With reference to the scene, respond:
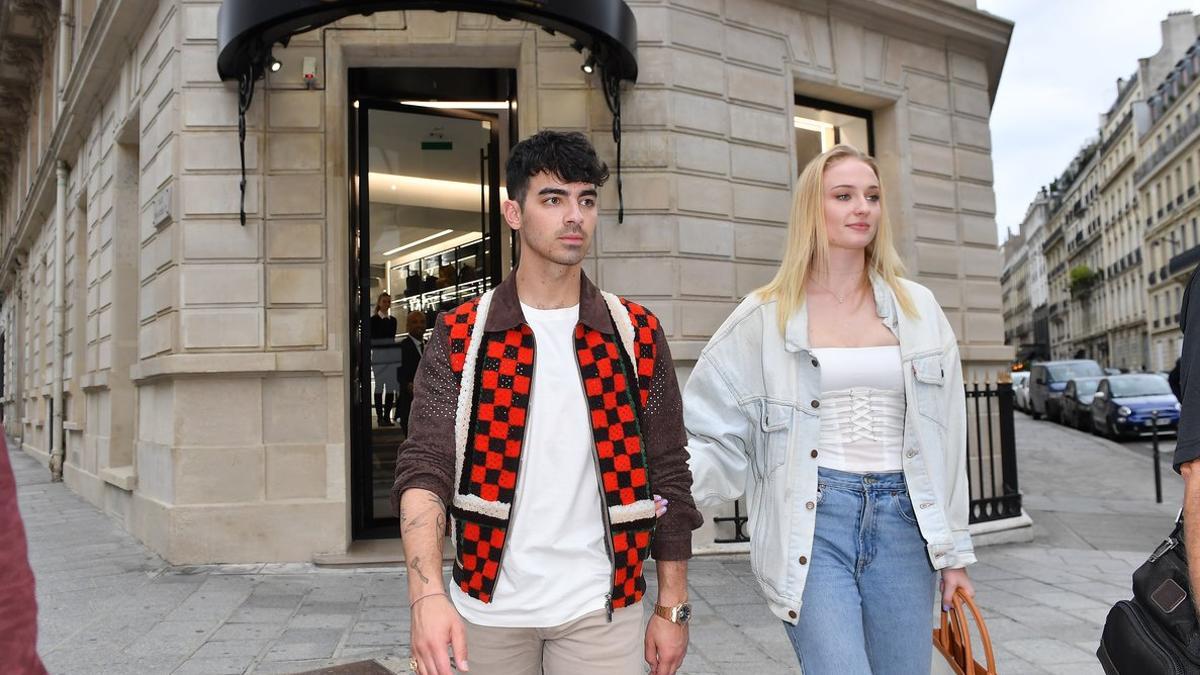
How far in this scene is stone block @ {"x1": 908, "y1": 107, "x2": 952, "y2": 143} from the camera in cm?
941

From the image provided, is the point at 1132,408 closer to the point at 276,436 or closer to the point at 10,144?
the point at 276,436

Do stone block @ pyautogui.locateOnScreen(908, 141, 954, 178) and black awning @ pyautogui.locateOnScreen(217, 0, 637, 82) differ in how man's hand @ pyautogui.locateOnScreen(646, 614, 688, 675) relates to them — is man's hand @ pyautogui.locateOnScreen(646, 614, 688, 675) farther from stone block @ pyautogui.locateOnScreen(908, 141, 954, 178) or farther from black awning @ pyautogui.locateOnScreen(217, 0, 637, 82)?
stone block @ pyautogui.locateOnScreen(908, 141, 954, 178)

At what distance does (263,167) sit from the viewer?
718cm

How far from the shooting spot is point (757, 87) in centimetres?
815

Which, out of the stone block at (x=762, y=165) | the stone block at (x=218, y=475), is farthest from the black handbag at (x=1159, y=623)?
the stone block at (x=218, y=475)

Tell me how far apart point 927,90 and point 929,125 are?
405mm

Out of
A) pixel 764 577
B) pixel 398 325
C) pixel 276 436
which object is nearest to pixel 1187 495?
pixel 764 577

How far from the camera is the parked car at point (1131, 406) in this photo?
17.6 meters

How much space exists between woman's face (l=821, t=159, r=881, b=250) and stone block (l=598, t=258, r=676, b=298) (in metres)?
4.69

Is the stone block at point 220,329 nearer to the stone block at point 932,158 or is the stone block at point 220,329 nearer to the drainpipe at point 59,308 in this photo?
the stone block at point 932,158

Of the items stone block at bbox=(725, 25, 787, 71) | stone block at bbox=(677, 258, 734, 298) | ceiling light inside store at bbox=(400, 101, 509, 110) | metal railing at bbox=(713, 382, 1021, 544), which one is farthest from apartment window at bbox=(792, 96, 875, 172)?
ceiling light inside store at bbox=(400, 101, 509, 110)

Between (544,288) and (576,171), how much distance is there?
308 mm

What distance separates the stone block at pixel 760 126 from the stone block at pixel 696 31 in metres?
0.62

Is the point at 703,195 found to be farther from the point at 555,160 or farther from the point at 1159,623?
the point at 1159,623
